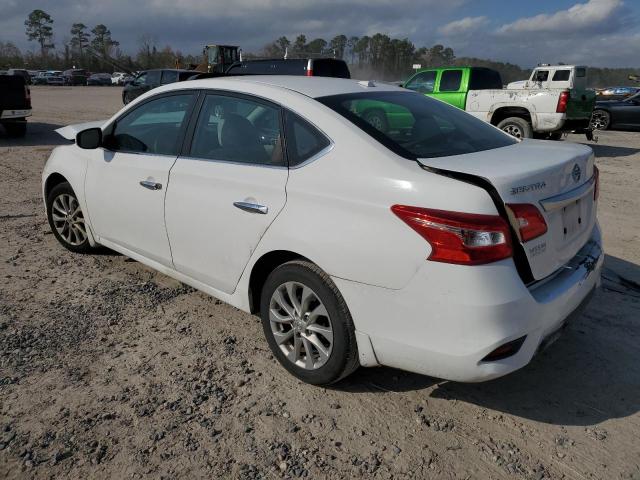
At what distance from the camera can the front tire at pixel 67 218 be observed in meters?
4.71

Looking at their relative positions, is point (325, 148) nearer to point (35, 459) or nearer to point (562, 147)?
point (562, 147)

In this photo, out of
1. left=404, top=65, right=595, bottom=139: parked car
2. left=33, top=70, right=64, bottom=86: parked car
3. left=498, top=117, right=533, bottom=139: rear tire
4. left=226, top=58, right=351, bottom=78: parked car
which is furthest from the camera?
left=33, top=70, right=64, bottom=86: parked car

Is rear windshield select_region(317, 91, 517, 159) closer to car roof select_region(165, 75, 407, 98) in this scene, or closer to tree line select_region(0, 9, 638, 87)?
car roof select_region(165, 75, 407, 98)

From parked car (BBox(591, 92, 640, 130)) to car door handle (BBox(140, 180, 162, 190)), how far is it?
55.7 feet

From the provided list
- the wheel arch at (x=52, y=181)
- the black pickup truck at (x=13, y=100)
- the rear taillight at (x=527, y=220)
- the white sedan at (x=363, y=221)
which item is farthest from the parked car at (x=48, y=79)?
the rear taillight at (x=527, y=220)

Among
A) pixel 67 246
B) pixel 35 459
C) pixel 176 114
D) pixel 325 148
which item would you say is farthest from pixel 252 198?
pixel 67 246

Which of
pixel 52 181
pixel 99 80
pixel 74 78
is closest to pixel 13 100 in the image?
pixel 52 181

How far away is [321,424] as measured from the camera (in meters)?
2.72

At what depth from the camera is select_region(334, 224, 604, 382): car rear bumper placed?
2309 mm

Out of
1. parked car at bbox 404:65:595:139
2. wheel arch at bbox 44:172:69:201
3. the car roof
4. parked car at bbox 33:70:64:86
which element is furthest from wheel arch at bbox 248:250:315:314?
parked car at bbox 33:70:64:86

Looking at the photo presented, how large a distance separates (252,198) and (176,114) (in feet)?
3.77

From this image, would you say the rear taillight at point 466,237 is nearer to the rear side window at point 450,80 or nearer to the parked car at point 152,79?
the rear side window at point 450,80

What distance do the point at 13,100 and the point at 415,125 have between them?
490 inches

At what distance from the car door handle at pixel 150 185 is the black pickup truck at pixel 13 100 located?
10941 mm
